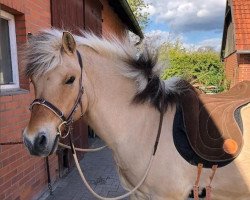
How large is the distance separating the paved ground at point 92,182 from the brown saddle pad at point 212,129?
8.23ft

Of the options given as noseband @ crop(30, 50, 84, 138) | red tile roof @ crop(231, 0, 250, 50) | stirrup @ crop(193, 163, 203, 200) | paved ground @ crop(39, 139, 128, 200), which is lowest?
paved ground @ crop(39, 139, 128, 200)

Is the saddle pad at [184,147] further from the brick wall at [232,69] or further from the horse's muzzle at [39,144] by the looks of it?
the brick wall at [232,69]

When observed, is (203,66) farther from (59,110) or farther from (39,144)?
(39,144)

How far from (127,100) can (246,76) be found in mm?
10377

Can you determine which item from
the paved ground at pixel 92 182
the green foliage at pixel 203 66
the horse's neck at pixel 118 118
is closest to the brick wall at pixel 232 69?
the green foliage at pixel 203 66

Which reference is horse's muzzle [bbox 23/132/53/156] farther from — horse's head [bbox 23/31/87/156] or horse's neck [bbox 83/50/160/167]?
horse's neck [bbox 83/50/160/167]

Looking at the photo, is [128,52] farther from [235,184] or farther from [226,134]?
[235,184]

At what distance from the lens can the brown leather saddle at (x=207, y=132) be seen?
7.60 ft

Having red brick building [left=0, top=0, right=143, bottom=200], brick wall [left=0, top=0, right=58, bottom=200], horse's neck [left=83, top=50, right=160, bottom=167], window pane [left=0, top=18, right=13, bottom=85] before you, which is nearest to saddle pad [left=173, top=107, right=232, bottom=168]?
horse's neck [left=83, top=50, right=160, bottom=167]

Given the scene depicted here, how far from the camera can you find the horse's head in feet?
6.60

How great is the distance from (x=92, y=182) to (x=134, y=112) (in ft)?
9.93

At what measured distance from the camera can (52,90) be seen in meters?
2.04

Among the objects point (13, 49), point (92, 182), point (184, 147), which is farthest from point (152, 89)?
point (92, 182)

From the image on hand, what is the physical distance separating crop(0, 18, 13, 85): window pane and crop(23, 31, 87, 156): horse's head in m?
1.51
